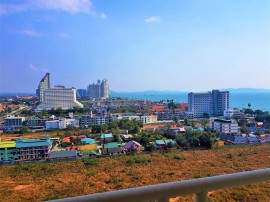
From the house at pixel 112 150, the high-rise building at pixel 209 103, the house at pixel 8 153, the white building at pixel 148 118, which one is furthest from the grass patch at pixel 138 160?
the high-rise building at pixel 209 103

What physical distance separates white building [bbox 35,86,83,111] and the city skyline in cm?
496

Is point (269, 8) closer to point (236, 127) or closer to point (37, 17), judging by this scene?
point (37, 17)

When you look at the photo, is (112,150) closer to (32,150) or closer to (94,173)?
(32,150)

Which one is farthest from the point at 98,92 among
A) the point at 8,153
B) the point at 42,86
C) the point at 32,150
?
the point at 8,153

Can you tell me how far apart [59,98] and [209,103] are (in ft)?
24.2

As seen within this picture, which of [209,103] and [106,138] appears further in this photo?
[209,103]

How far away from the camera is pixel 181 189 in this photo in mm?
355

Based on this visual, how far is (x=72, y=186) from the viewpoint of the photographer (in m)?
3.23

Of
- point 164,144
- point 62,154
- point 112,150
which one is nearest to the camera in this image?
point 62,154

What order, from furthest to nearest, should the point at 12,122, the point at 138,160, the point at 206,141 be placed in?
the point at 12,122 → the point at 206,141 → the point at 138,160

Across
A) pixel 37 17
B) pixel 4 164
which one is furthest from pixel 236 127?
pixel 37 17

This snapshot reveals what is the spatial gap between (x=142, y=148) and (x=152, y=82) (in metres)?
1.63

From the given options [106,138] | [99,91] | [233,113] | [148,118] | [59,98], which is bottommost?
[106,138]

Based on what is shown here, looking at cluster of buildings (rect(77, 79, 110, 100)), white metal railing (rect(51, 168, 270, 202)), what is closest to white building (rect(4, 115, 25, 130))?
cluster of buildings (rect(77, 79, 110, 100))
